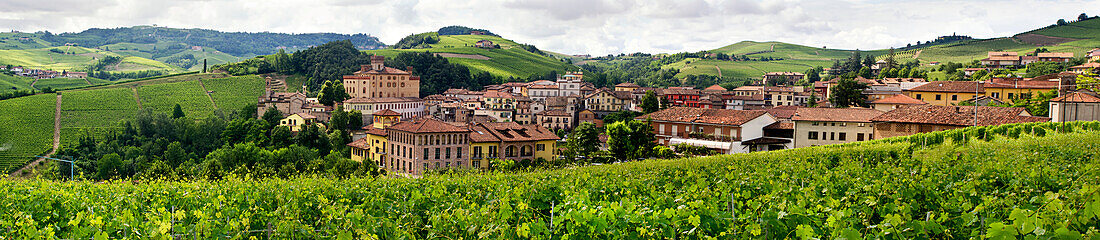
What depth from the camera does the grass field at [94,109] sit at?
3091 inches

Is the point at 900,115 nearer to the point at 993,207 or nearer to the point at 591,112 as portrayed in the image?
the point at 993,207

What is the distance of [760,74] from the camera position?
156000 millimetres

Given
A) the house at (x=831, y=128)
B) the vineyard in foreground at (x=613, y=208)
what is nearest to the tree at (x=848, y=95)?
the house at (x=831, y=128)

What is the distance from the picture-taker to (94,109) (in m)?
87.0

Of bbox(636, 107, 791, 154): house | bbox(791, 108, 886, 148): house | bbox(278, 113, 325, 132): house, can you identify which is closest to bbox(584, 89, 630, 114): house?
bbox(278, 113, 325, 132): house

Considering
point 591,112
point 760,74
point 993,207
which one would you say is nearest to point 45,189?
point 993,207

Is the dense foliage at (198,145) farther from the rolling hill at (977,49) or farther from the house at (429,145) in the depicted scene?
the rolling hill at (977,49)

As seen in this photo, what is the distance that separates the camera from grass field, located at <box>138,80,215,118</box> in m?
91.2

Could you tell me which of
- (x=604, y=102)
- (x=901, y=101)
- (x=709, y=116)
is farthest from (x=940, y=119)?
(x=604, y=102)

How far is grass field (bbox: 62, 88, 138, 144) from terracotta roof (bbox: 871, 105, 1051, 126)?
74451 millimetres

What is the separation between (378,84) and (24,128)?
141 ft

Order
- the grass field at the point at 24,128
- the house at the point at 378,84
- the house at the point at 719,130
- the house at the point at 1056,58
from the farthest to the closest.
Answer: the house at the point at 378,84 < the house at the point at 1056,58 < the grass field at the point at 24,128 < the house at the point at 719,130

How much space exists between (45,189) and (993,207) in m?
15.1

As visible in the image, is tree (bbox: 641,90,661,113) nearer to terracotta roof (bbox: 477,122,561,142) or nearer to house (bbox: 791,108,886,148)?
terracotta roof (bbox: 477,122,561,142)
